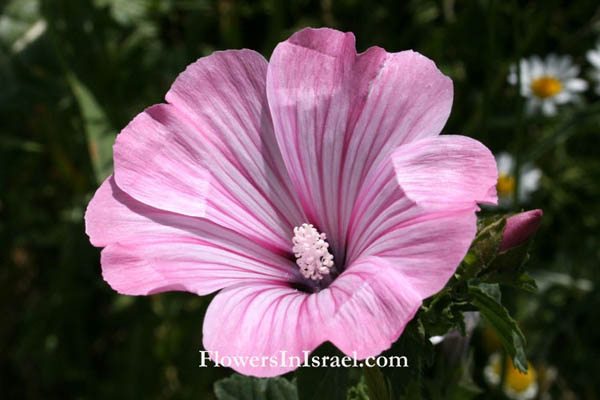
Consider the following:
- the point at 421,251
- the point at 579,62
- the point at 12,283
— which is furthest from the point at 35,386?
the point at 579,62

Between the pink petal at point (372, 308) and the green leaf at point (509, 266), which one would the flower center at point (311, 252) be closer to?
the pink petal at point (372, 308)

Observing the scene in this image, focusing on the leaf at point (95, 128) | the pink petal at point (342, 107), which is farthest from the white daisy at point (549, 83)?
the pink petal at point (342, 107)

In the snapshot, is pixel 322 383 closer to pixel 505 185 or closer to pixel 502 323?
pixel 502 323

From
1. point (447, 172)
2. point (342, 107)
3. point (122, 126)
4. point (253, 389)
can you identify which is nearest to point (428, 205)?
point (447, 172)

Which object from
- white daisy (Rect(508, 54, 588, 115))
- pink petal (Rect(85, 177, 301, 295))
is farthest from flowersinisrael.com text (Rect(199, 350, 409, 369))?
white daisy (Rect(508, 54, 588, 115))

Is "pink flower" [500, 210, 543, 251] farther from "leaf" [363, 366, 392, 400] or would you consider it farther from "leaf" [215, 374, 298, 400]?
"leaf" [215, 374, 298, 400]

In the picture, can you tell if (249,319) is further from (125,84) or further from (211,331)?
(125,84)
